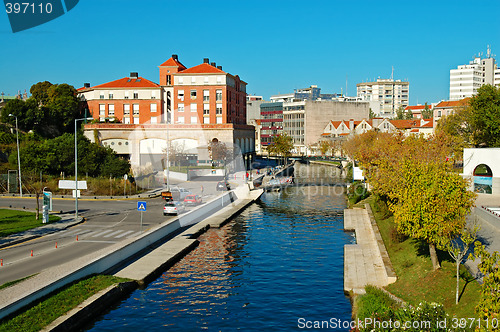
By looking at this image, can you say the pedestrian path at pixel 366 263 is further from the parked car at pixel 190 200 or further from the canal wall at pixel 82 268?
the parked car at pixel 190 200

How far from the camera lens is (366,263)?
97.5ft

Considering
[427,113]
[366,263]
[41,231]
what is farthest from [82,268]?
[427,113]

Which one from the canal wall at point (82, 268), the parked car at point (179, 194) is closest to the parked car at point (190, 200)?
the parked car at point (179, 194)

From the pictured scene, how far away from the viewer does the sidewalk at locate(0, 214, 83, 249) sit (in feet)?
105

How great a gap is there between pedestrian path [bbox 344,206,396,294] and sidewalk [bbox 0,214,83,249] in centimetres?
2195

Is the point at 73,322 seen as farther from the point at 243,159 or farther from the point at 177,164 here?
the point at 243,159

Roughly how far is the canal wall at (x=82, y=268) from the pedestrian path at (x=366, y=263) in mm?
11730

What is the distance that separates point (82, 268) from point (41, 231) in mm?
13335

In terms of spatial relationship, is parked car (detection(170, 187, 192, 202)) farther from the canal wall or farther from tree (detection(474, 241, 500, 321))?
tree (detection(474, 241, 500, 321))

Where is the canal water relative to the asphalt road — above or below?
below

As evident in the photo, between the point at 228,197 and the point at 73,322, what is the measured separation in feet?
133

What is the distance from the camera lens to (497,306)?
11.7m

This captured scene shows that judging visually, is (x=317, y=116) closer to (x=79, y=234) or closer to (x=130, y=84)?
(x=130, y=84)

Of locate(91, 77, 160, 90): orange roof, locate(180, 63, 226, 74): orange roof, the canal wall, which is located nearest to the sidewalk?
the canal wall
